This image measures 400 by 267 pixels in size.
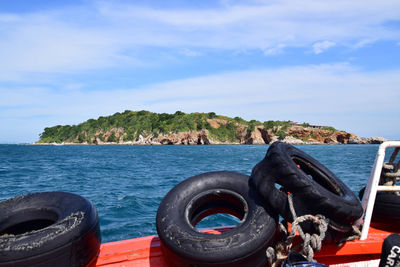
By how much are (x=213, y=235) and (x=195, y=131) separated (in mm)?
144088

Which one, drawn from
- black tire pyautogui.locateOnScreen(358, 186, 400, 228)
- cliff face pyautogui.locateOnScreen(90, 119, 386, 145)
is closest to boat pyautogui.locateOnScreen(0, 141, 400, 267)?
black tire pyautogui.locateOnScreen(358, 186, 400, 228)

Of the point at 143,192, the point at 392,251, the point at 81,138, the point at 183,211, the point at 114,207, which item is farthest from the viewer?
the point at 81,138

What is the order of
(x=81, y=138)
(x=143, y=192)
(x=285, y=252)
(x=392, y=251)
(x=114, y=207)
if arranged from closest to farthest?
(x=392, y=251) < (x=285, y=252) < (x=114, y=207) < (x=143, y=192) < (x=81, y=138)

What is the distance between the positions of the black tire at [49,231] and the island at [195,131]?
140 m

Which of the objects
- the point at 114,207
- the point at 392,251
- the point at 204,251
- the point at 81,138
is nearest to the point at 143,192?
the point at 114,207

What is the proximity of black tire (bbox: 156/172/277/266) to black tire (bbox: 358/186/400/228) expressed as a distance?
5.01ft

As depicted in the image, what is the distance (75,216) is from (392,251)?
282 cm

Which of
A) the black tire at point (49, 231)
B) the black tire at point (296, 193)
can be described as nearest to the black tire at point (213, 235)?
the black tire at point (296, 193)

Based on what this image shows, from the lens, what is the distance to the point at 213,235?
9.66 ft

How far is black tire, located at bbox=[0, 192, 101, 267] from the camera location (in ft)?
8.83

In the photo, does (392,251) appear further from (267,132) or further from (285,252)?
(267,132)

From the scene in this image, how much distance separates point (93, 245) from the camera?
10.4 ft

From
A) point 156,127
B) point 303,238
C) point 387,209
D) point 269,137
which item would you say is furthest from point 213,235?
point 156,127

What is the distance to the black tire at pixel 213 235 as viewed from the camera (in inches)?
110
